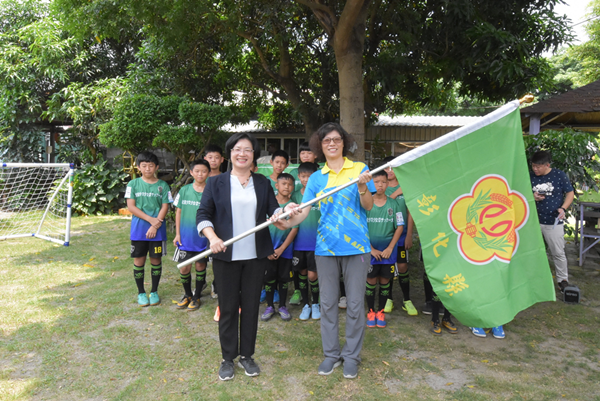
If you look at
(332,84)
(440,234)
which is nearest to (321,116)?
(332,84)

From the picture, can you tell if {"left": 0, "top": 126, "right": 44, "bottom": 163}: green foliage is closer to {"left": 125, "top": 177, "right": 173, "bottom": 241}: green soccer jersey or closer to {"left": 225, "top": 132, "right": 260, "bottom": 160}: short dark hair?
{"left": 125, "top": 177, "right": 173, "bottom": 241}: green soccer jersey

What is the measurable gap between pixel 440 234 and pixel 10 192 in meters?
13.0

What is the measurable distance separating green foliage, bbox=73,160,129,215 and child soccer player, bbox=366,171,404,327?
10449 mm

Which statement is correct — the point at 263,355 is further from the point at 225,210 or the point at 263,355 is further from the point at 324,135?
the point at 324,135

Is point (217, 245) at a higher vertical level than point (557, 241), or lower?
higher

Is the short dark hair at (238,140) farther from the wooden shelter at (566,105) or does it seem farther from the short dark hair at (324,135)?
the wooden shelter at (566,105)

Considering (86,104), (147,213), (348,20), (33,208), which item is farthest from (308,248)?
(86,104)

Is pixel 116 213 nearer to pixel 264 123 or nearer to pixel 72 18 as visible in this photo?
pixel 264 123

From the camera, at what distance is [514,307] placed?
118 inches

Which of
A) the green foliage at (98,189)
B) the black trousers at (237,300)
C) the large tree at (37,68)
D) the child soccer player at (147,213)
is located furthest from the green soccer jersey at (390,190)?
the large tree at (37,68)

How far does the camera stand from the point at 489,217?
3072 millimetres

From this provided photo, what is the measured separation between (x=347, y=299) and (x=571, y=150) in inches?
167

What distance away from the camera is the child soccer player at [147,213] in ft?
15.4

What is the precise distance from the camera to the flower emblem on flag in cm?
304
